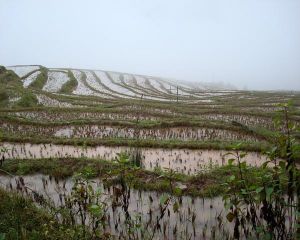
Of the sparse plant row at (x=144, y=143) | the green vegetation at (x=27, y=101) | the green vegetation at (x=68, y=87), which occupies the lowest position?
the sparse plant row at (x=144, y=143)

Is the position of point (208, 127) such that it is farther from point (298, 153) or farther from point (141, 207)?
point (298, 153)

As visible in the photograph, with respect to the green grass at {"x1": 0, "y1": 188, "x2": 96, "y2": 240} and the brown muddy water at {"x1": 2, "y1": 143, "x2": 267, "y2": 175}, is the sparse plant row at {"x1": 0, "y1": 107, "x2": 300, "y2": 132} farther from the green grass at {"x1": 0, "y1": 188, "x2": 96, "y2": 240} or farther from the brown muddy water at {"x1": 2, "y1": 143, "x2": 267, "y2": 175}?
the green grass at {"x1": 0, "y1": 188, "x2": 96, "y2": 240}

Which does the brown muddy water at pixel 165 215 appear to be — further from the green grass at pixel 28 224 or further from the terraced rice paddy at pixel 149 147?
the green grass at pixel 28 224

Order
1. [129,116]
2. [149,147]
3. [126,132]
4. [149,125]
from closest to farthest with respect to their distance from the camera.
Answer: [149,147], [126,132], [149,125], [129,116]

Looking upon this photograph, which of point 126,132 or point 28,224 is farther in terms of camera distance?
point 126,132

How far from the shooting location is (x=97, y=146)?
9.12m

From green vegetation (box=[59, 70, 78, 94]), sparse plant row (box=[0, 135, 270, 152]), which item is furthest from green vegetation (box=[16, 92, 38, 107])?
sparse plant row (box=[0, 135, 270, 152])

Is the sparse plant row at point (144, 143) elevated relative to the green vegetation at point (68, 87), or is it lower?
lower

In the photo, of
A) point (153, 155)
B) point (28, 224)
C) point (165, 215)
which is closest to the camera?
point (28, 224)

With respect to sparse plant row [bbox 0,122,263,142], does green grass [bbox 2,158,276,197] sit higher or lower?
lower

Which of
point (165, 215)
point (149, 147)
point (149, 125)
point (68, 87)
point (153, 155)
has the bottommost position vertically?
point (165, 215)

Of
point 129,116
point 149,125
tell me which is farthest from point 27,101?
point 149,125

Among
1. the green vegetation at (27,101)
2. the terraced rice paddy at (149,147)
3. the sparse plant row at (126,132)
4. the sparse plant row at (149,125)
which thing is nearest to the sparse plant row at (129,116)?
the terraced rice paddy at (149,147)

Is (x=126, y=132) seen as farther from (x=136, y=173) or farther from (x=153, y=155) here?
(x=136, y=173)
